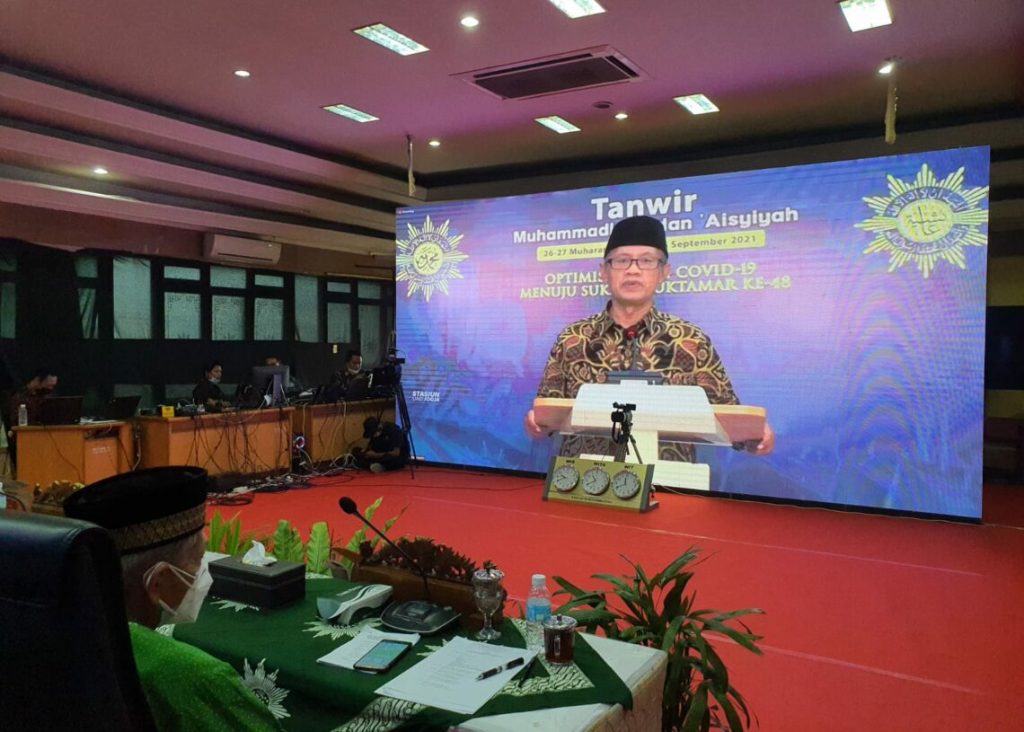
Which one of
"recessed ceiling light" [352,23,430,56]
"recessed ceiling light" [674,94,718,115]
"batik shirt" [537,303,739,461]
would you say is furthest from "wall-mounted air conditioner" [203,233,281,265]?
"recessed ceiling light" [674,94,718,115]

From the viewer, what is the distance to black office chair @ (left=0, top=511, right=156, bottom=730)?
77 cm

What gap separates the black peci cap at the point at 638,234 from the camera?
22.6ft

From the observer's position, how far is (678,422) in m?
6.57

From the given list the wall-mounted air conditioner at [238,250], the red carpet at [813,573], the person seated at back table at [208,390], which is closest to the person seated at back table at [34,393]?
the person seated at back table at [208,390]

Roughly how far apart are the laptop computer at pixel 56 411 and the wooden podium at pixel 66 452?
8cm

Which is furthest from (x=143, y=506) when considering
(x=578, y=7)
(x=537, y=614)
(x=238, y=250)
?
(x=238, y=250)

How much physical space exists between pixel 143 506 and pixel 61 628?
0.70m

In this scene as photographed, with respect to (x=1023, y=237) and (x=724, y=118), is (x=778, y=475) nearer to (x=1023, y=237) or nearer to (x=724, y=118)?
(x=724, y=118)

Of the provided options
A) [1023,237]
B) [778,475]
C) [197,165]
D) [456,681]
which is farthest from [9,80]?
[1023,237]

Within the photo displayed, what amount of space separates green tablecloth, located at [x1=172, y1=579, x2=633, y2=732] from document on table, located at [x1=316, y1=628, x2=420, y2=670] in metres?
0.02

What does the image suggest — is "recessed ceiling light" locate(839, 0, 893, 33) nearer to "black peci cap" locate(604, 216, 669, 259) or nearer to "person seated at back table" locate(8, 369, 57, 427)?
"black peci cap" locate(604, 216, 669, 259)

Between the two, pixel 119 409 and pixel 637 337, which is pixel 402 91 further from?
pixel 119 409

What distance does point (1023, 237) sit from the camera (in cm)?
746

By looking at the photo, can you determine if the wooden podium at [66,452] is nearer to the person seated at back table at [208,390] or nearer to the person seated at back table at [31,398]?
the person seated at back table at [31,398]
